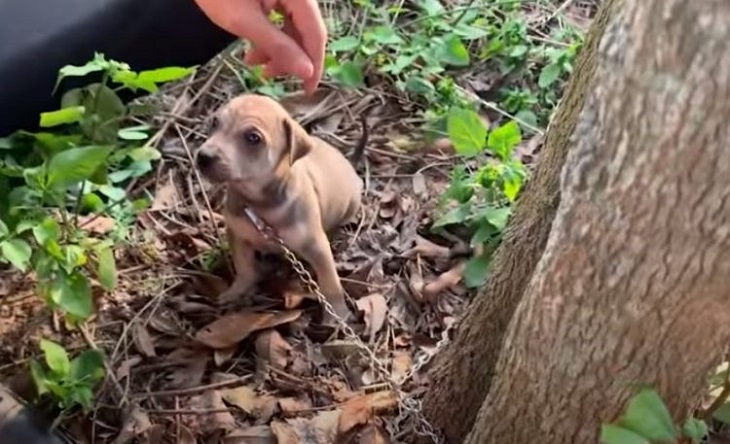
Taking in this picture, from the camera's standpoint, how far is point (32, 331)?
189 centimetres

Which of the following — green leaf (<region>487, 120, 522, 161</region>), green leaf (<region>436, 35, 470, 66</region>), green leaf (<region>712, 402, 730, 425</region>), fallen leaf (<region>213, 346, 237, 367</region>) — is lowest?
fallen leaf (<region>213, 346, 237, 367</region>)

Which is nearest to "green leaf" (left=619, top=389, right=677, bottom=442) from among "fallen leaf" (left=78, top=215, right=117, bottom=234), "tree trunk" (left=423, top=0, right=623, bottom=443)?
"tree trunk" (left=423, top=0, right=623, bottom=443)

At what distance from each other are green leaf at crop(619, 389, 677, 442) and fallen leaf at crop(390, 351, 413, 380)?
2.69 feet

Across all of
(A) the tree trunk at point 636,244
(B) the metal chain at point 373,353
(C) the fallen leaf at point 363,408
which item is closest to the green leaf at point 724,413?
(A) the tree trunk at point 636,244

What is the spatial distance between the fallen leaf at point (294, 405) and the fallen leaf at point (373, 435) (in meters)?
0.13

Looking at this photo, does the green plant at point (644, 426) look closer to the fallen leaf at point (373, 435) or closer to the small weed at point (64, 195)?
the fallen leaf at point (373, 435)

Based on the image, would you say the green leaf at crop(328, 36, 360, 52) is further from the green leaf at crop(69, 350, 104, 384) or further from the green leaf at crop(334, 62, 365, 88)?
the green leaf at crop(69, 350, 104, 384)

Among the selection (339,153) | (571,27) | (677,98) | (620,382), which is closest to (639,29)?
(677,98)

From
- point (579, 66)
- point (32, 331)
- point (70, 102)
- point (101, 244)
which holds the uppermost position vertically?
point (579, 66)

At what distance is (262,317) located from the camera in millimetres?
1963

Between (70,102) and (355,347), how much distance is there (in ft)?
1.90

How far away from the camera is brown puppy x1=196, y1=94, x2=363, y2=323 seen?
1.82m

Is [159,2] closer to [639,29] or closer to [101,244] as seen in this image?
[101,244]

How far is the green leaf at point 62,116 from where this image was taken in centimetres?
171
